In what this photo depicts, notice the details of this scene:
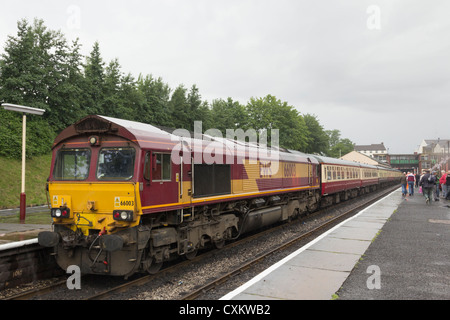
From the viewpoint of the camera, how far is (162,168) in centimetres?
703

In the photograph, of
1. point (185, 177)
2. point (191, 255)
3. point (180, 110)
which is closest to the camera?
point (185, 177)

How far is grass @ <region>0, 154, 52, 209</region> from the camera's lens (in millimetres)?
19709

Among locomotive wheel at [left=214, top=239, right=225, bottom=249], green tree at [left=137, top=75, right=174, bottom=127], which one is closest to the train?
locomotive wheel at [left=214, top=239, right=225, bottom=249]

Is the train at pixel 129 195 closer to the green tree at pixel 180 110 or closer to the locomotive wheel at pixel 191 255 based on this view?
the locomotive wheel at pixel 191 255

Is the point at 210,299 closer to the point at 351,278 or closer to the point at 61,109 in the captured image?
the point at 351,278

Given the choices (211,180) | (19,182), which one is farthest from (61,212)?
(19,182)

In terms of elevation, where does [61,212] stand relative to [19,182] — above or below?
below

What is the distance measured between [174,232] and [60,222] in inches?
94.9

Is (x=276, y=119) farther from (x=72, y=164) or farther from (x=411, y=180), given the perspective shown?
(x=72, y=164)

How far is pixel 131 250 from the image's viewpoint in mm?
6336

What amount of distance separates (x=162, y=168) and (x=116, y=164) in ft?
3.12

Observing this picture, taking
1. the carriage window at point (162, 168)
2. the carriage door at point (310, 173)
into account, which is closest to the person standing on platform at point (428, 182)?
the carriage door at point (310, 173)

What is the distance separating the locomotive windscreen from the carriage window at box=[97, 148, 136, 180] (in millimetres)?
1995
